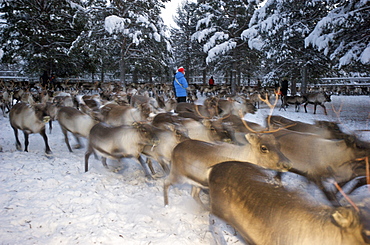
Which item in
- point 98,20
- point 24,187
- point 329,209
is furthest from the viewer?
point 98,20

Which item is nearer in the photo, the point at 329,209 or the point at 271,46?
the point at 329,209

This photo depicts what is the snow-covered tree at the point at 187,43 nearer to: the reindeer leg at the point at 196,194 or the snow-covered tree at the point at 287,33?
the snow-covered tree at the point at 287,33

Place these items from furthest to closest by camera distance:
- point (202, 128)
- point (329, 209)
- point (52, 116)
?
point (52, 116) → point (202, 128) → point (329, 209)

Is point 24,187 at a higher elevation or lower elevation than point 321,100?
lower

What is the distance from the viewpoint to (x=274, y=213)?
1990 mm

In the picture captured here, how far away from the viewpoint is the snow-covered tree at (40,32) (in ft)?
65.6

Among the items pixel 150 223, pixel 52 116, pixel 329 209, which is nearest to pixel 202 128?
pixel 150 223

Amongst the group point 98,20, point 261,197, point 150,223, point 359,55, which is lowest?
point 150,223

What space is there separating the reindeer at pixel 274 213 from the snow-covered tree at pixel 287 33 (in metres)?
13.3

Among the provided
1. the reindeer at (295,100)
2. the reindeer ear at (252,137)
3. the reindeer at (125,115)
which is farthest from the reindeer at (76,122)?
the reindeer at (295,100)

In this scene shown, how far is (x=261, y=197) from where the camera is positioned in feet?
6.92

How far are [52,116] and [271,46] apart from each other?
12.9 metres

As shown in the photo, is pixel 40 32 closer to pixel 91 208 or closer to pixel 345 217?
pixel 91 208

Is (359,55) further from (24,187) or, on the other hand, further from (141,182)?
(24,187)
